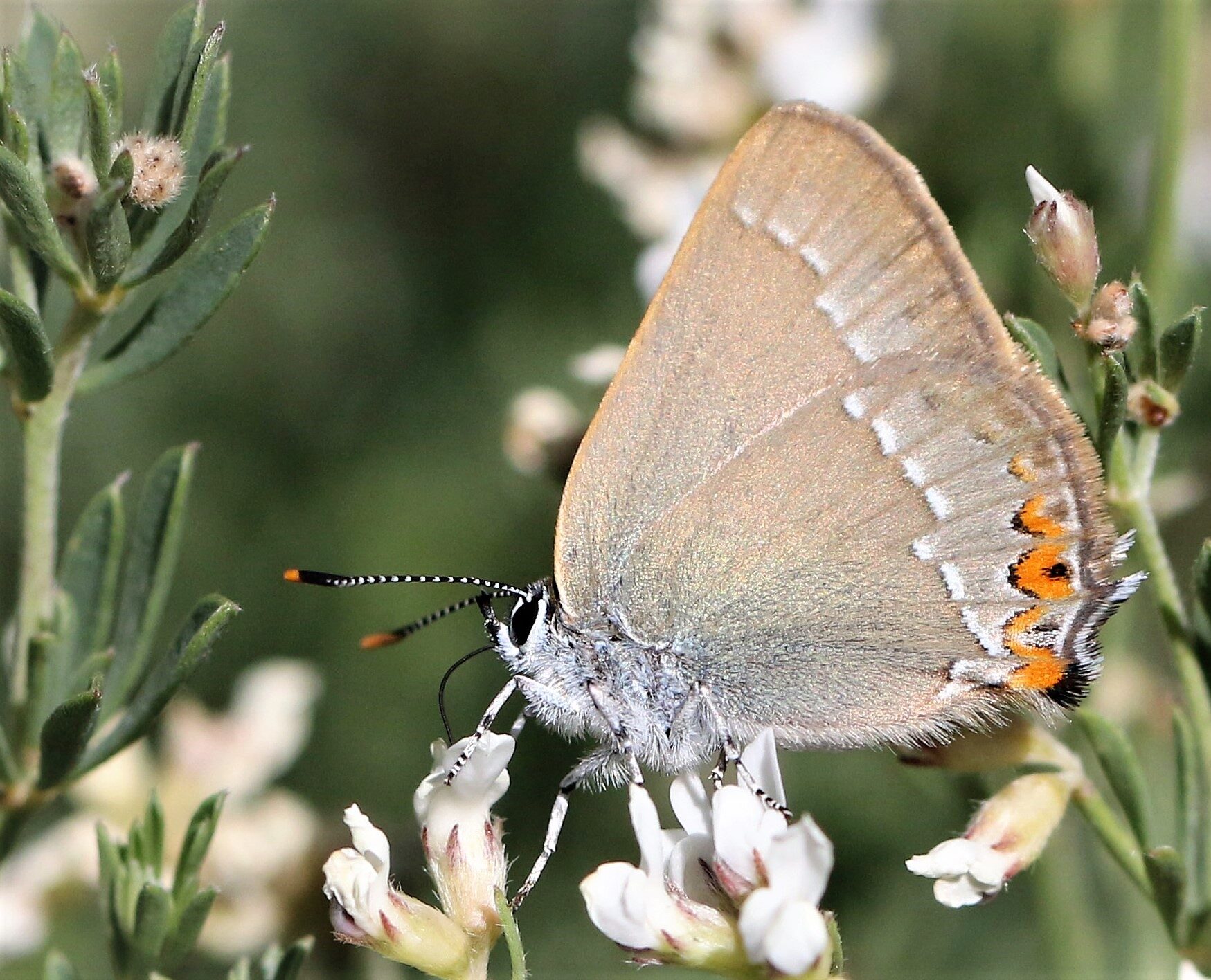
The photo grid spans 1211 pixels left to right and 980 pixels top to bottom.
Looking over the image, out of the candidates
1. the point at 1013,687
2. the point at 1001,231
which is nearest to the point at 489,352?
the point at 1001,231

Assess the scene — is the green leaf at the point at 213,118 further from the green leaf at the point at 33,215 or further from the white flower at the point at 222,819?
the white flower at the point at 222,819

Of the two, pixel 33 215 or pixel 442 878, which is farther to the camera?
pixel 442 878

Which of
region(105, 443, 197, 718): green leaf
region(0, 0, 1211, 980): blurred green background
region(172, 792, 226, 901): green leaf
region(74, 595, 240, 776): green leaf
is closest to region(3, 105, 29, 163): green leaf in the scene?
region(105, 443, 197, 718): green leaf

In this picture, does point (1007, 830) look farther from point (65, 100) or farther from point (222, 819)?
point (65, 100)

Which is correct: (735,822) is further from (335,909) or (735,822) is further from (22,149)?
(22,149)

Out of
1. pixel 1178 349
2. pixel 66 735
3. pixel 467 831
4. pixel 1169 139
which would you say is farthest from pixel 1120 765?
Result: pixel 66 735

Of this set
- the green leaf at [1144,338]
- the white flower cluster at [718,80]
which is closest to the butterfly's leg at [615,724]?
the green leaf at [1144,338]

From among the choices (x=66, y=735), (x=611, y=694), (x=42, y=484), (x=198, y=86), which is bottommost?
(x=611, y=694)
